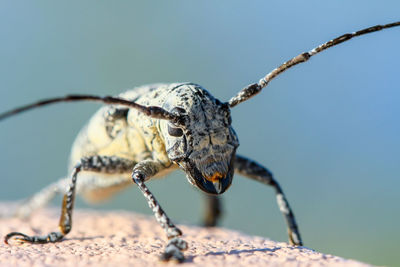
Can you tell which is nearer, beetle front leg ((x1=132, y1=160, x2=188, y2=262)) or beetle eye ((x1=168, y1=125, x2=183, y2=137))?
beetle front leg ((x1=132, y1=160, x2=188, y2=262))

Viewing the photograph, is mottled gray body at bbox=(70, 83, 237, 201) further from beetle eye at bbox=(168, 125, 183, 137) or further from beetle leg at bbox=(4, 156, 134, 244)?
beetle leg at bbox=(4, 156, 134, 244)

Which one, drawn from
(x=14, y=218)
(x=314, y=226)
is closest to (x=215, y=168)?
(x=14, y=218)

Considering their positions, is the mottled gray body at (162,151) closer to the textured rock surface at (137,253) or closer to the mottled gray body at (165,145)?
the mottled gray body at (165,145)

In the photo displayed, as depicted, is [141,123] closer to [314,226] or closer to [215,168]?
[215,168]

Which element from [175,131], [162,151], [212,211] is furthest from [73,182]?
[212,211]

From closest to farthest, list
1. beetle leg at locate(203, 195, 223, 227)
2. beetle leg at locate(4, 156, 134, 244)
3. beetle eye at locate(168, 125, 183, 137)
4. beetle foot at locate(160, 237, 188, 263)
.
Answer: beetle foot at locate(160, 237, 188, 263) → beetle eye at locate(168, 125, 183, 137) → beetle leg at locate(4, 156, 134, 244) → beetle leg at locate(203, 195, 223, 227)

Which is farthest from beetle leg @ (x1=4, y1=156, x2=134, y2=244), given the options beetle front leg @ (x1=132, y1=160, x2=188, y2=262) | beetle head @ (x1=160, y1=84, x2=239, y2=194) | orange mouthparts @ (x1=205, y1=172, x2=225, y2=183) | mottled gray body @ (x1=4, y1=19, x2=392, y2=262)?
orange mouthparts @ (x1=205, y1=172, x2=225, y2=183)

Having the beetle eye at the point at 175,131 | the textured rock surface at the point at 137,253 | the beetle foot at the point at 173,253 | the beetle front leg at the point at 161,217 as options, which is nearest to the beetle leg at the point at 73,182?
the textured rock surface at the point at 137,253
